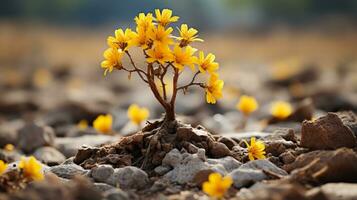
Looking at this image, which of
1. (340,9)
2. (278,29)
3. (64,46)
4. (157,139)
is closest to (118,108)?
(157,139)

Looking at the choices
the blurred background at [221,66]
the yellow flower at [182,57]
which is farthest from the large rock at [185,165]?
the blurred background at [221,66]

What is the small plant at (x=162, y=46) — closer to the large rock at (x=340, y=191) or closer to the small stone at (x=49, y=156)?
the large rock at (x=340, y=191)

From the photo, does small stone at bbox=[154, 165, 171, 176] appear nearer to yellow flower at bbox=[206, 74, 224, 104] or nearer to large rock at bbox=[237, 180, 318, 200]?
yellow flower at bbox=[206, 74, 224, 104]

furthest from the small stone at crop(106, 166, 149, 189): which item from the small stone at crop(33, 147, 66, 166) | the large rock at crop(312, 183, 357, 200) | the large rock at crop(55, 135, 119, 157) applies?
the large rock at crop(55, 135, 119, 157)

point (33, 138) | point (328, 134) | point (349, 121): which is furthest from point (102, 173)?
point (33, 138)

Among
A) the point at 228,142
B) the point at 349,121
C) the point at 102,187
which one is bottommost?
the point at 102,187

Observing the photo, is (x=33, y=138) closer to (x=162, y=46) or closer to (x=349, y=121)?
→ (x=162, y=46)

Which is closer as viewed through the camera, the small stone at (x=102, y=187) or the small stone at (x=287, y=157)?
the small stone at (x=102, y=187)
